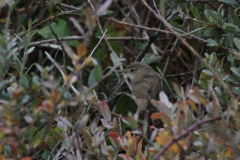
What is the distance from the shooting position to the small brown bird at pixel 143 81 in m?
3.21

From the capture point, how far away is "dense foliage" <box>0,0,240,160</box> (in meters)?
1.23

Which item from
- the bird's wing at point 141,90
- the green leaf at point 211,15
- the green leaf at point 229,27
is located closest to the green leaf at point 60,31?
the bird's wing at point 141,90

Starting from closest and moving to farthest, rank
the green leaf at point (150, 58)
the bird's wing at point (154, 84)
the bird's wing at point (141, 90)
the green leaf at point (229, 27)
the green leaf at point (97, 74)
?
the green leaf at point (97, 74) → the green leaf at point (229, 27) → the bird's wing at point (141, 90) → the bird's wing at point (154, 84) → the green leaf at point (150, 58)

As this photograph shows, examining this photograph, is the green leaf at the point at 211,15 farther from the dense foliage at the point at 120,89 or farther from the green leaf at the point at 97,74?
the green leaf at the point at 97,74

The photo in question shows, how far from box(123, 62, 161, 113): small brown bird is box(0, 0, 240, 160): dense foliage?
2.8 inches

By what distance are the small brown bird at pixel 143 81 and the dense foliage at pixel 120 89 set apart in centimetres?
7

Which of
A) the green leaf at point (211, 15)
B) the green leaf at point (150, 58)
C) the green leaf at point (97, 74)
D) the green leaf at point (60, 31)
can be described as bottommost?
the green leaf at point (150, 58)

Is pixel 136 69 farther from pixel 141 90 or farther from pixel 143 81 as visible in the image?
pixel 141 90

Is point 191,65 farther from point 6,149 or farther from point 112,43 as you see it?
point 6,149

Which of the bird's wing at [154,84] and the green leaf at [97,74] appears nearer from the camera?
the green leaf at [97,74]

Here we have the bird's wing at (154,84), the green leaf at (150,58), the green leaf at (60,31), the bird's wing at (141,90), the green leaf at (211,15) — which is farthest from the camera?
the green leaf at (60,31)

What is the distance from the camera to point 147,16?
3.91m

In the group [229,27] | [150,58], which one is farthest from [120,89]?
[229,27]

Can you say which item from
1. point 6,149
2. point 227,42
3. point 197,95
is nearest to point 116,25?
point 227,42
